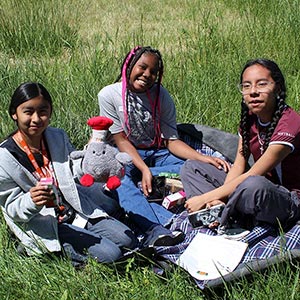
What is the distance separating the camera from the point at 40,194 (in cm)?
266

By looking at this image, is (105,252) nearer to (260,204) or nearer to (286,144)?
(260,204)

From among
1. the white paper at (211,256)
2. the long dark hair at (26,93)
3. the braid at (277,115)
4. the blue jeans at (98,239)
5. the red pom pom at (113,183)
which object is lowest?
the white paper at (211,256)

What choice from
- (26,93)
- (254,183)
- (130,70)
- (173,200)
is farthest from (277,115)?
(26,93)

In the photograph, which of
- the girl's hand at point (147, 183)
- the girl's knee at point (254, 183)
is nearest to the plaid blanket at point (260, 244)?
the girl's knee at point (254, 183)

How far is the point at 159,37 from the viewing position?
20.6 ft

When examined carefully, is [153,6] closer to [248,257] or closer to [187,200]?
[187,200]

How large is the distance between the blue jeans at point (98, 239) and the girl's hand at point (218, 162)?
31.2 inches

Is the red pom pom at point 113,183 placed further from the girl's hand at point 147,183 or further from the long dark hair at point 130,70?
the long dark hair at point 130,70

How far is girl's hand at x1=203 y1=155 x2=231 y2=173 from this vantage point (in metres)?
3.61

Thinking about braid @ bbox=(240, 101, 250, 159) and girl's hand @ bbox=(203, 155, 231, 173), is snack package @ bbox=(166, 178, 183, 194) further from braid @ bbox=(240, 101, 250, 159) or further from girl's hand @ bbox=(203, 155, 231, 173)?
braid @ bbox=(240, 101, 250, 159)

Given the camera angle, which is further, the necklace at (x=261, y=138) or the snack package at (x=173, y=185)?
the snack package at (x=173, y=185)

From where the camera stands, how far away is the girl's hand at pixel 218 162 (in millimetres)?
3611

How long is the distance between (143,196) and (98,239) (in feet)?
1.84

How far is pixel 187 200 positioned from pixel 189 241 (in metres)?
0.28
